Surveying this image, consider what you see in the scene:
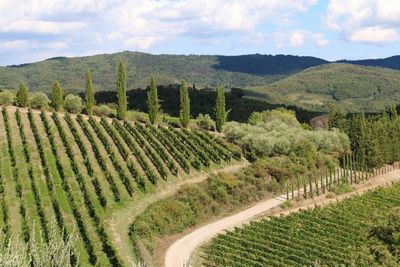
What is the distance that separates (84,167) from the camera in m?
61.5

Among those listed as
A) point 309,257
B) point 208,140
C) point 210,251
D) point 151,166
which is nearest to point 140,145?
point 151,166

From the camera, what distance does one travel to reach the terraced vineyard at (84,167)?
46.0 metres

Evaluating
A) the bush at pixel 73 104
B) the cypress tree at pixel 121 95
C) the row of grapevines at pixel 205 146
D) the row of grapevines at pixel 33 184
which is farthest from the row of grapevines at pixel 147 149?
the row of grapevines at pixel 33 184

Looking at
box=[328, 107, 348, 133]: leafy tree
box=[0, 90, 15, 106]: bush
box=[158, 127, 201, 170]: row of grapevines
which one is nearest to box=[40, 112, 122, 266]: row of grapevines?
box=[0, 90, 15, 106]: bush

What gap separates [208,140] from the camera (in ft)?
272

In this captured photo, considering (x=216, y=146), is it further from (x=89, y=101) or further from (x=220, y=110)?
(x=89, y=101)

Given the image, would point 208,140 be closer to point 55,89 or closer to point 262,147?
point 262,147

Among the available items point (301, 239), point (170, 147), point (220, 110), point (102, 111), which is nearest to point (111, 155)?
point (170, 147)

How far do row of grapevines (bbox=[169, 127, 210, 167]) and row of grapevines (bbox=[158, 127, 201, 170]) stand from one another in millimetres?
767

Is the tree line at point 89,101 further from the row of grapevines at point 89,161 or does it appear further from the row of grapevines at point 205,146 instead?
the row of grapevines at point 89,161

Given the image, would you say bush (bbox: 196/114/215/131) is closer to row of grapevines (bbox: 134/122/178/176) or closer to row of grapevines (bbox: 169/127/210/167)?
row of grapevines (bbox: 169/127/210/167)

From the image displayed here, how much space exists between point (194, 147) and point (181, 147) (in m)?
2.24

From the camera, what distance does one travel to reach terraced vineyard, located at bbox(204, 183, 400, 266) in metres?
43.9

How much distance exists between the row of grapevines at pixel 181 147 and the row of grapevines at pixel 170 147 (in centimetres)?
80
